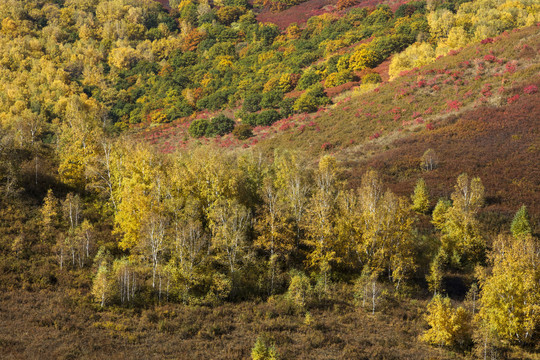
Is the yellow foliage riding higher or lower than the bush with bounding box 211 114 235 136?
higher

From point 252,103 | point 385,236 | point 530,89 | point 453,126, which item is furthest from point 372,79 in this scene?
point 385,236

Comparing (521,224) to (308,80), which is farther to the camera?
(308,80)

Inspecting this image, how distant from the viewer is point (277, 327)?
1145 inches

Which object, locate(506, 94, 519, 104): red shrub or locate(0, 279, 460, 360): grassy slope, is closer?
locate(0, 279, 460, 360): grassy slope

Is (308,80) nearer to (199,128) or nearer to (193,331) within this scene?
(199,128)

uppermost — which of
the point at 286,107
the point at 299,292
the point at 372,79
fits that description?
the point at 372,79

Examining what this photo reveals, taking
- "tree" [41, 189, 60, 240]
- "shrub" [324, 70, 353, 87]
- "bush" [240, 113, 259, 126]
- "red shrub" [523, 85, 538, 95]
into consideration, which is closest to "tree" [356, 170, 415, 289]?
"tree" [41, 189, 60, 240]

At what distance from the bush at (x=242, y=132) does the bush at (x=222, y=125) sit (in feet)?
11.6

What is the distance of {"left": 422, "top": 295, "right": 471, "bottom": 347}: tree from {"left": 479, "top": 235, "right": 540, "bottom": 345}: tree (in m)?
1.57

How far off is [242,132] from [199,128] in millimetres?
13042

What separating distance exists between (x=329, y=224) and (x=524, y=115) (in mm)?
47624

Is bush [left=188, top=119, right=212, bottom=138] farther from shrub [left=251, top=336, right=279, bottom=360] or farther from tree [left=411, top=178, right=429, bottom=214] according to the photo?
shrub [left=251, top=336, right=279, bottom=360]

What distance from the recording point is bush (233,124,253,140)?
93562mm

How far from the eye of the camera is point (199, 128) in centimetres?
10075
